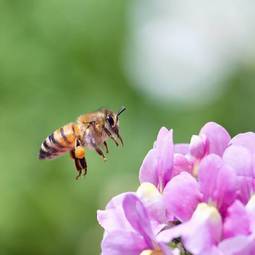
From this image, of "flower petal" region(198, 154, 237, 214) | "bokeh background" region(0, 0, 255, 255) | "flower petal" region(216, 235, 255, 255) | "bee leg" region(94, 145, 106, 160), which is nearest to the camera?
"flower petal" region(216, 235, 255, 255)

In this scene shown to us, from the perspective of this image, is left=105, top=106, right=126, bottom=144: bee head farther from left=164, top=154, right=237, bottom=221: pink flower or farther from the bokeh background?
the bokeh background

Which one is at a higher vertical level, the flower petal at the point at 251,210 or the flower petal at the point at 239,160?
the flower petal at the point at 239,160

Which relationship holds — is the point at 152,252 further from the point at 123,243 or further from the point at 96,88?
the point at 96,88

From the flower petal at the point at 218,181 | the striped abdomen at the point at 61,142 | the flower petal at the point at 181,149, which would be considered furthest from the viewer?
the striped abdomen at the point at 61,142

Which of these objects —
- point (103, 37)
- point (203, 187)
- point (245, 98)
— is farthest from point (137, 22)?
point (203, 187)

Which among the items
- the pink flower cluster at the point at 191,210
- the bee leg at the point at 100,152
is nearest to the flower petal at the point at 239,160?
the pink flower cluster at the point at 191,210

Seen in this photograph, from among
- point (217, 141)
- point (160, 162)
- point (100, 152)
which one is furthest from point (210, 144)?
point (100, 152)

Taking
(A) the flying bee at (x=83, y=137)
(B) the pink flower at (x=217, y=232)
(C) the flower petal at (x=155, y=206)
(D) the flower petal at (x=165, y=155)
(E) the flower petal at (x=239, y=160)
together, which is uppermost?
(A) the flying bee at (x=83, y=137)

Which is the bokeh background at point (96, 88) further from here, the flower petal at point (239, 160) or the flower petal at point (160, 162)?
the flower petal at point (239, 160)

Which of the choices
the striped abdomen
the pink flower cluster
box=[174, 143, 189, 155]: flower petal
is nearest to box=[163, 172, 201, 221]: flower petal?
A: the pink flower cluster
